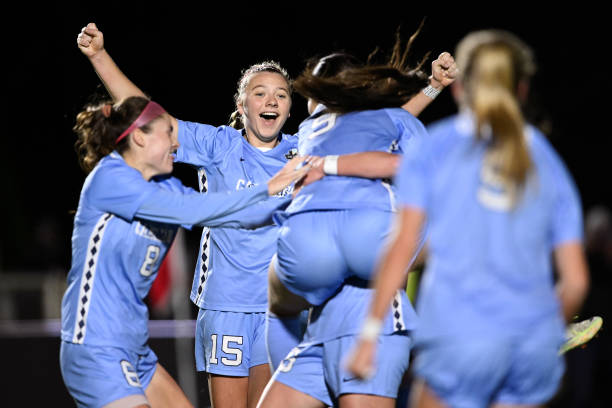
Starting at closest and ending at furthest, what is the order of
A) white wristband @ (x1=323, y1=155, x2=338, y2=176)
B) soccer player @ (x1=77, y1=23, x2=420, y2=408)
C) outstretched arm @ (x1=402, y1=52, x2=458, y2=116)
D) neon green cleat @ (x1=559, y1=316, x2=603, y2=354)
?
1. white wristband @ (x1=323, y1=155, x2=338, y2=176)
2. neon green cleat @ (x1=559, y1=316, x2=603, y2=354)
3. outstretched arm @ (x1=402, y1=52, x2=458, y2=116)
4. soccer player @ (x1=77, y1=23, x2=420, y2=408)

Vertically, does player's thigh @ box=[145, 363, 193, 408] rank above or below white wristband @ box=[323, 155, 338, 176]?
below

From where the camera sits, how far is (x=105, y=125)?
139 inches

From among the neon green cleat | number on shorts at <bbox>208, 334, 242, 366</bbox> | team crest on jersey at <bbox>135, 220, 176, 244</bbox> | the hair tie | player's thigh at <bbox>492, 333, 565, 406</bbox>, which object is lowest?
number on shorts at <bbox>208, 334, 242, 366</bbox>

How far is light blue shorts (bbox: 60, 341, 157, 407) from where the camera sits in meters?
3.29

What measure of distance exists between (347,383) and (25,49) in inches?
528

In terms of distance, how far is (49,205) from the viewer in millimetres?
17203

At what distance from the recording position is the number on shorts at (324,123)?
3.46m

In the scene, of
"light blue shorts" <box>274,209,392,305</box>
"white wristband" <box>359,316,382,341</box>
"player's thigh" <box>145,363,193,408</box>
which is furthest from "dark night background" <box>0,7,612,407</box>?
"white wristband" <box>359,316,382,341</box>

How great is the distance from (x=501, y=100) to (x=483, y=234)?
0.35m

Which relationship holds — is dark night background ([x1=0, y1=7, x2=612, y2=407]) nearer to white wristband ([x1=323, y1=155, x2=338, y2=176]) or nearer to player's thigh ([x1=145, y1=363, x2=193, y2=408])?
player's thigh ([x1=145, y1=363, x2=193, y2=408])

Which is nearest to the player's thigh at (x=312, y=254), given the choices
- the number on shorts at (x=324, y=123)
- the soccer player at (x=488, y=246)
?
the number on shorts at (x=324, y=123)

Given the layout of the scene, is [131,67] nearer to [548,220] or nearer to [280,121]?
[280,121]

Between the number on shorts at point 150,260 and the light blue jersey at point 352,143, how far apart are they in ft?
1.88

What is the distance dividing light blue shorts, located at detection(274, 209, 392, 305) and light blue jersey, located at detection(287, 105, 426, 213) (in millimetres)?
43
